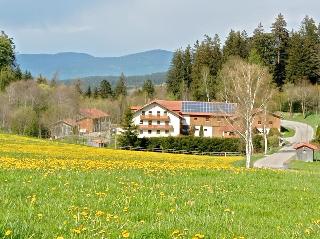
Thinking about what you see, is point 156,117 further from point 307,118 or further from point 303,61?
point 303,61

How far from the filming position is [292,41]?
424 feet

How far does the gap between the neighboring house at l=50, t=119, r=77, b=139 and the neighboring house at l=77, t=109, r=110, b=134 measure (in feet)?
45.7

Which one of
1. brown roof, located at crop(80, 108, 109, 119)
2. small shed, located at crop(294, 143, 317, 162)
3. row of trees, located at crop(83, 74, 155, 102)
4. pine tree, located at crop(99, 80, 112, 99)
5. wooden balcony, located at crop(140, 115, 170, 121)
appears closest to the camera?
small shed, located at crop(294, 143, 317, 162)

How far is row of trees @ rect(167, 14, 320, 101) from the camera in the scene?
124938 millimetres

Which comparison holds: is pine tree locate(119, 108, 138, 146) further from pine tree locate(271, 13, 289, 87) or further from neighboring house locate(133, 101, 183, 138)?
pine tree locate(271, 13, 289, 87)

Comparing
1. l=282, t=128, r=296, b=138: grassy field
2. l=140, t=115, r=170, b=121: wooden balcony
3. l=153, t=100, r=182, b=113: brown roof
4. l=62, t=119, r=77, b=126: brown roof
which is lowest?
l=282, t=128, r=296, b=138: grassy field

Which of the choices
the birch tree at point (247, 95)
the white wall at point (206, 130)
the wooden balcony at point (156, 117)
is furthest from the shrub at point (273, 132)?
the wooden balcony at point (156, 117)

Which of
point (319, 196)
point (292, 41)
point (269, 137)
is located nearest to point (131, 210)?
point (319, 196)

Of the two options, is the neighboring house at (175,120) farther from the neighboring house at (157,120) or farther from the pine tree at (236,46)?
the pine tree at (236,46)

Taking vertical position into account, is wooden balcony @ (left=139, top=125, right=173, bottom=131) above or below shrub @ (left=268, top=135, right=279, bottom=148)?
above

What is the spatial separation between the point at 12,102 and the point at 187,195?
108 m

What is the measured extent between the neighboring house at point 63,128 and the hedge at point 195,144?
2546 cm

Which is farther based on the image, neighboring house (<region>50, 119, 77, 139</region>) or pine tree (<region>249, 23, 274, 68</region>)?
pine tree (<region>249, 23, 274, 68</region>)

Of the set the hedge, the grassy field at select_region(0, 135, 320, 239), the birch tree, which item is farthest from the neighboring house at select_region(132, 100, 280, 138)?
the grassy field at select_region(0, 135, 320, 239)
